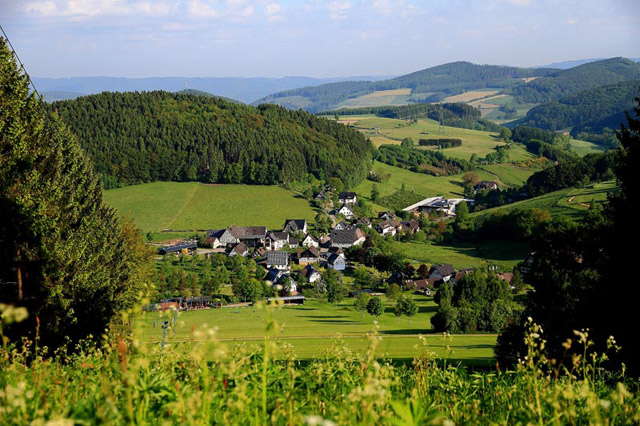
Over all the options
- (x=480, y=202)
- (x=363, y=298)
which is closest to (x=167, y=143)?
(x=480, y=202)

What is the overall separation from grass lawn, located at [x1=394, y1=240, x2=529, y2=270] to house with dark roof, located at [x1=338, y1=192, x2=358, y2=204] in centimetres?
2373

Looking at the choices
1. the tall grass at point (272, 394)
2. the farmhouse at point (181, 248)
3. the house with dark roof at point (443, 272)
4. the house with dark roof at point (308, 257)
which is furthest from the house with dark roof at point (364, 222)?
the tall grass at point (272, 394)

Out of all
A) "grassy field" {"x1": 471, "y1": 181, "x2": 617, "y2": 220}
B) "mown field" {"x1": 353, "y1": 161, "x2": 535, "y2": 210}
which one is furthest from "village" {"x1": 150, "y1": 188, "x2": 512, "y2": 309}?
"grassy field" {"x1": 471, "y1": 181, "x2": 617, "y2": 220}

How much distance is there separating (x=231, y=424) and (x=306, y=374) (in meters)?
1.50

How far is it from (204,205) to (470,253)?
50723mm

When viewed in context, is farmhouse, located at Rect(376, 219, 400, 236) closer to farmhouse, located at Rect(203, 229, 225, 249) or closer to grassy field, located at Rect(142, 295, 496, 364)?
farmhouse, located at Rect(203, 229, 225, 249)

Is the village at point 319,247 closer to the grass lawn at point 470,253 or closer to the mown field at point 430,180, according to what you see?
the grass lawn at point 470,253

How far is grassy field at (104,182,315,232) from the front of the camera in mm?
88375

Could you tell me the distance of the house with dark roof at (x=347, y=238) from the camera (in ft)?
279

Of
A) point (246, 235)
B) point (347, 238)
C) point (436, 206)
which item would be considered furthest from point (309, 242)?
point (436, 206)

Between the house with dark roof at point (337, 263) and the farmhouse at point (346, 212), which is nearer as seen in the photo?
the house with dark roof at point (337, 263)

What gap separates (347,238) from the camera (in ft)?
283

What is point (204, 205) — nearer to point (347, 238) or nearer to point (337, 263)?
point (347, 238)

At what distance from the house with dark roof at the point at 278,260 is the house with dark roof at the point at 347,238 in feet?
45.2
